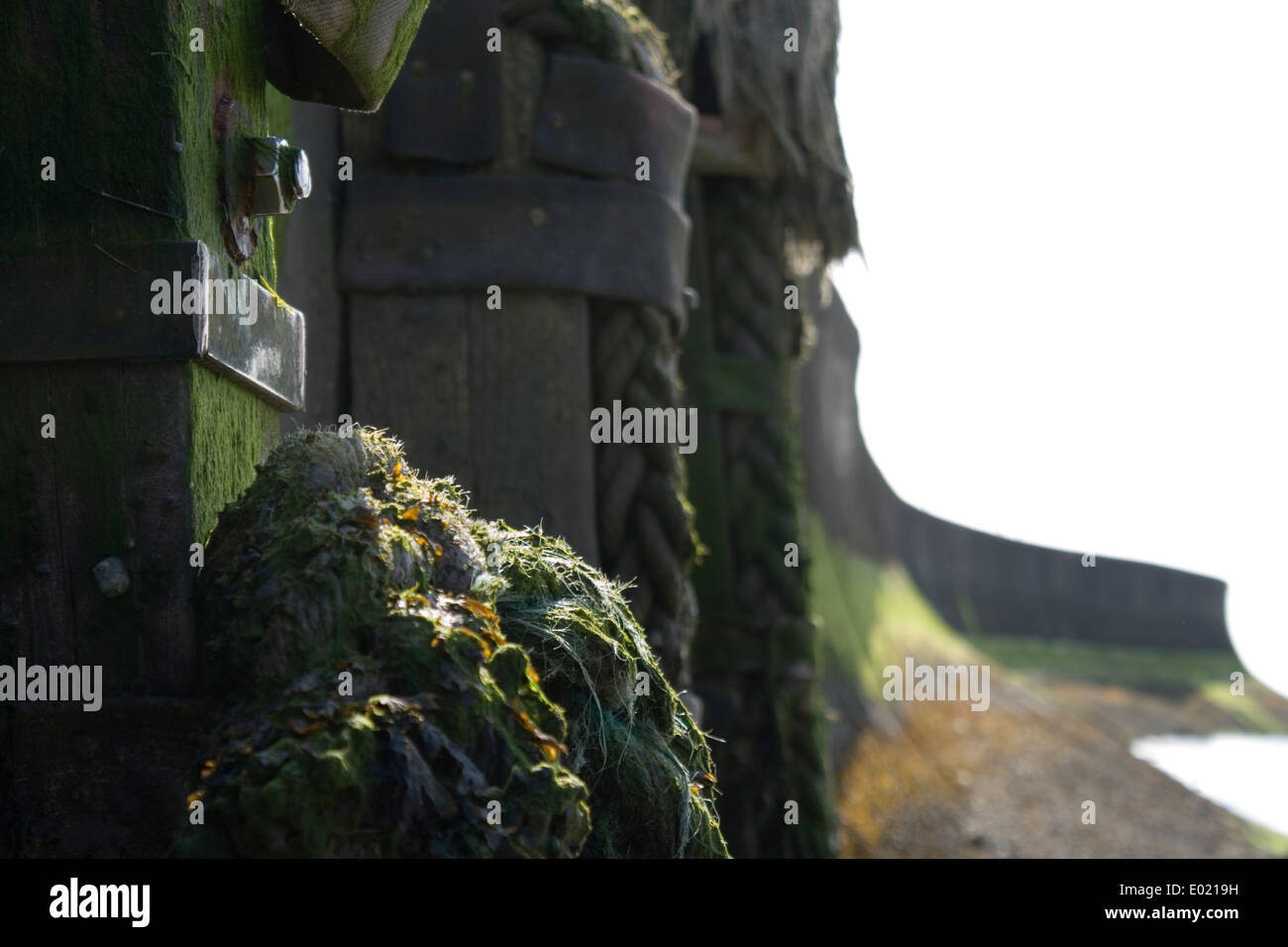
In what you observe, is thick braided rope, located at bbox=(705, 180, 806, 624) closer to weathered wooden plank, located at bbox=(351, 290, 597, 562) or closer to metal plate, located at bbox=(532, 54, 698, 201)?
metal plate, located at bbox=(532, 54, 698, 201)

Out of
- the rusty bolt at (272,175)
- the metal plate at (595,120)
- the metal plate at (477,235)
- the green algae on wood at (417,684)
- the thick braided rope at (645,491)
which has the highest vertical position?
the metal plate at (595,120)

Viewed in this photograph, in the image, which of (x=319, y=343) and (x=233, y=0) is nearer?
(x=233, y=0)

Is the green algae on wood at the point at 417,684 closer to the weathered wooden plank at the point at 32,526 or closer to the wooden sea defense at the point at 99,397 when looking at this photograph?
the wooden sea defense at the point at 99,397

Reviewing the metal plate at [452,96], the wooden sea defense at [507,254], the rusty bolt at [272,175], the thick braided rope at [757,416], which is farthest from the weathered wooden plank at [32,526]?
the thick braided rope at [757,416]

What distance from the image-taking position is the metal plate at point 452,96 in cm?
435

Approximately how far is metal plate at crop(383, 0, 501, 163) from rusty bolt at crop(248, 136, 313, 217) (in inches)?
57.8

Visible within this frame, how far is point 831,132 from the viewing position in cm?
697

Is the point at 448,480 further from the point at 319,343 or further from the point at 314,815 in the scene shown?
the point at 319,343

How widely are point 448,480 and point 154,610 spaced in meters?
0.59

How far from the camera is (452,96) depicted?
4348mm

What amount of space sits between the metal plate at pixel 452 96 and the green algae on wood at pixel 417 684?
1.72m

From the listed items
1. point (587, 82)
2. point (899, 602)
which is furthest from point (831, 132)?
point (899, 602)
